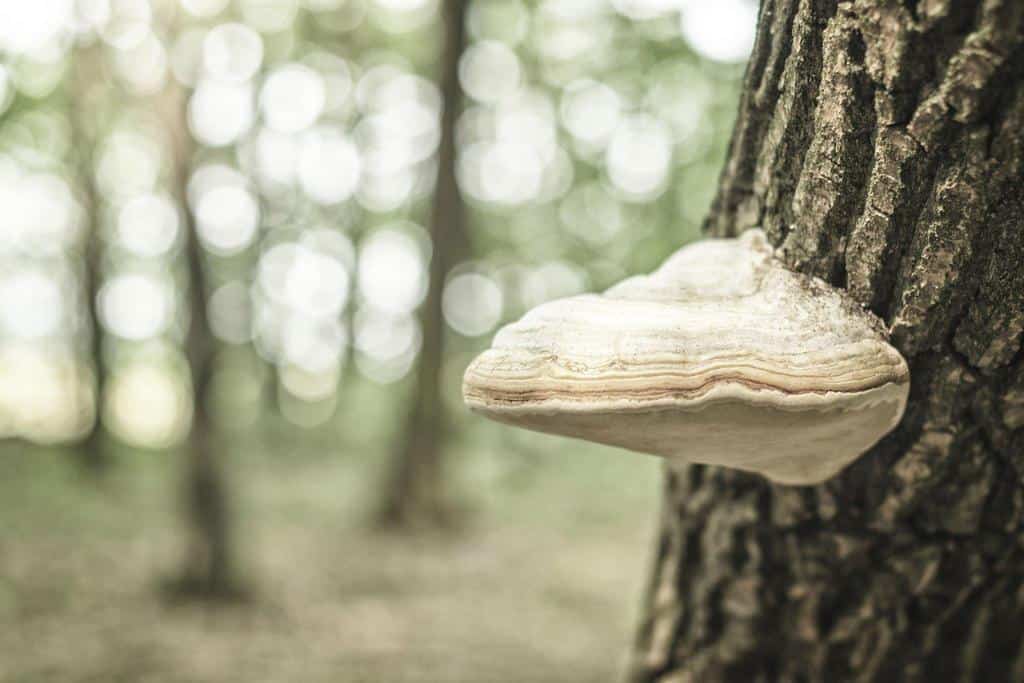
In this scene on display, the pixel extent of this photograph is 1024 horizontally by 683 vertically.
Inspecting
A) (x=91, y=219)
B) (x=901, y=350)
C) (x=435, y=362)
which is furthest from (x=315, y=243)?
(x=901, y=350)

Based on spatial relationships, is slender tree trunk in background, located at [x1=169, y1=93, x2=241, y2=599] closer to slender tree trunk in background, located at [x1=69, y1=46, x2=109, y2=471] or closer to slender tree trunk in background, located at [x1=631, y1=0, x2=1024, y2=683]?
slender tree trunk in background, located at [x1=631, y1=0, x2=1024, y2=683]

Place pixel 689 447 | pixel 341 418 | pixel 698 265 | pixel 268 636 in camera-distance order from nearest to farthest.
Result: pixel 689 447 < pixel 698 265 < pixel 268 636 < pixel 341 418

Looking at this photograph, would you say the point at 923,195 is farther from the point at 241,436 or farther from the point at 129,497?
the point at 241,436

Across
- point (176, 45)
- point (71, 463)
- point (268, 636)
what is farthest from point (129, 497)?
point (176, 45)

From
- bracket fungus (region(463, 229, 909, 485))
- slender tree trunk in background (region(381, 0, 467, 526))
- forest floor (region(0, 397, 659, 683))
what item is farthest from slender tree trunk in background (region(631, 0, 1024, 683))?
slender tree trunk in background (region(381, 0, 467, 526))

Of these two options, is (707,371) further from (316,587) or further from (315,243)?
(315,243)
